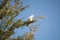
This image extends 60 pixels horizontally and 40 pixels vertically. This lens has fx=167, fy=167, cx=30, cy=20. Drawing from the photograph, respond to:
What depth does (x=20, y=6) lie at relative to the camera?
4680 mm

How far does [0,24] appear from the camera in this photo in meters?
4.46

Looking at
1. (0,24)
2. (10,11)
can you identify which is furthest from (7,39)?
(10,11)

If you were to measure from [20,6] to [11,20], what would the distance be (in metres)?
0.50

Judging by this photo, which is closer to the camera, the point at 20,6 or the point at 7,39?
the point at 7,39

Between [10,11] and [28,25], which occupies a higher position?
[10,11]

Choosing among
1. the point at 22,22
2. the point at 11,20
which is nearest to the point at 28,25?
the point at 22,22

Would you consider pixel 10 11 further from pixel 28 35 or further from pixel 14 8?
pixel 28 35

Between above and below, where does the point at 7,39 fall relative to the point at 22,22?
below

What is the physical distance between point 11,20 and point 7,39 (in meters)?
0.51

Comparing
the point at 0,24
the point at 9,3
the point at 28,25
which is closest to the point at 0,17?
the point at 0,24

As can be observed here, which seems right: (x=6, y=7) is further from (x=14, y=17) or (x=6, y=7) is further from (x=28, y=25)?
(x=28, y=25)

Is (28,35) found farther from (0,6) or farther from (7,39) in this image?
(0,6)

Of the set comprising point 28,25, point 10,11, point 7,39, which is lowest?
point 7,39

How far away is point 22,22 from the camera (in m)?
4.52
